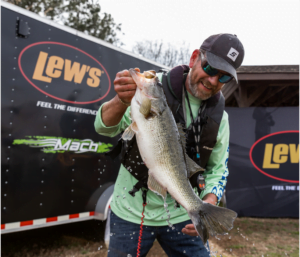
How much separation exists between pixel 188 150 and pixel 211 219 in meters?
0.70

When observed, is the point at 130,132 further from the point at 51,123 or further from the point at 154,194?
the point at 51,123

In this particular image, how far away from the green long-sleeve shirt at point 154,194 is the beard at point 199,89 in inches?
4.3

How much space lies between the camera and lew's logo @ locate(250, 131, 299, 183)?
24.5 ft

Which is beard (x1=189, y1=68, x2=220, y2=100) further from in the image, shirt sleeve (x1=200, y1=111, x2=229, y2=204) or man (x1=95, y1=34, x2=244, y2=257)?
shirt sleeve (x1=200, y1=111, x2=229, y2=204)

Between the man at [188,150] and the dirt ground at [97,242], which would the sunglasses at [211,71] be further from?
the dirt ground at [97,242]

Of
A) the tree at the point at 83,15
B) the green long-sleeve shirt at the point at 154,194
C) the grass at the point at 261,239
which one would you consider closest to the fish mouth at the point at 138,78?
the green long-sleeve shirt at the point at 154,194

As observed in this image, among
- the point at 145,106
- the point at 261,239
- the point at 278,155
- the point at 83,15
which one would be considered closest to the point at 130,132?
the point at 145,106

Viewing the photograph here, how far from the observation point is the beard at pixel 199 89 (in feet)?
7.21

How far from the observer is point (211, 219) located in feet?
5.53

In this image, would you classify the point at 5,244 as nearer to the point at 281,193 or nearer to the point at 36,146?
the point at 36,146

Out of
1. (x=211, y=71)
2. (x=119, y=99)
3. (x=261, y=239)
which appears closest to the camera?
(x=119, y=99)

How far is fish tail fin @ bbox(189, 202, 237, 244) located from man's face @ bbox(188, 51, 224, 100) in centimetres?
99

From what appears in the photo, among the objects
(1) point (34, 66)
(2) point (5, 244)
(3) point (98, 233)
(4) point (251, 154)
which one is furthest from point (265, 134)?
(2) point (5, 244)

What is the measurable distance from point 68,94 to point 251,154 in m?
5.82
